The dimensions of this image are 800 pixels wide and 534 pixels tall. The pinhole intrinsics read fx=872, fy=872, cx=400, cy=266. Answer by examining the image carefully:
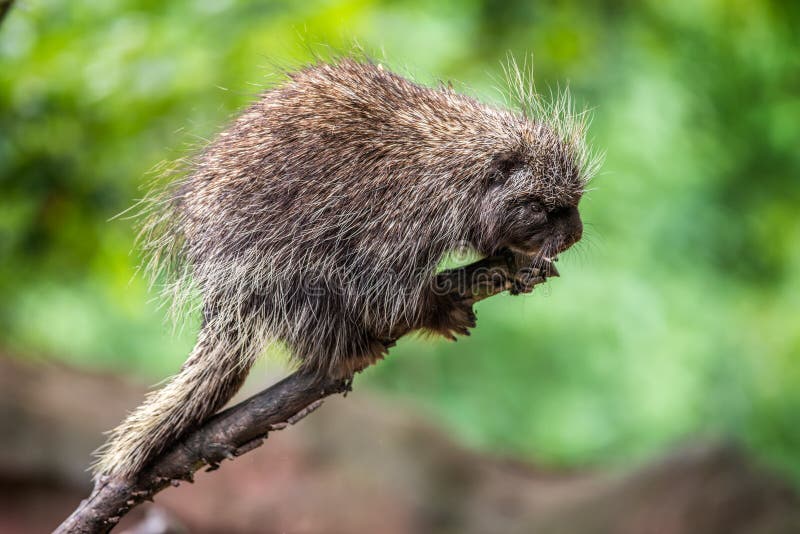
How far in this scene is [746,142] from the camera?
5.97 meters

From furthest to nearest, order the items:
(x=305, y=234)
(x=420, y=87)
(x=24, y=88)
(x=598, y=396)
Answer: (x=598, y=396) < (x=24, y=88) < (x=420, y=87) < (x=305, y=234)

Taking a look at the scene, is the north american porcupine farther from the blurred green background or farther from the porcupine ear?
the blurred green background

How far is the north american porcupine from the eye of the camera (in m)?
2.04

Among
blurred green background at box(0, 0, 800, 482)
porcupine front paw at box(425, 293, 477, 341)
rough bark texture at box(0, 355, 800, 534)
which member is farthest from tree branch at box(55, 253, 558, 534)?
rough bark texture at box(0, 355, 800, 534)

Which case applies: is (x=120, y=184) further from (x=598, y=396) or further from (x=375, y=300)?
(x=598, y=396)

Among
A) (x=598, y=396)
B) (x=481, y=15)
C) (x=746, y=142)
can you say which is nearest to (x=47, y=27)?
(x=481, y=15)

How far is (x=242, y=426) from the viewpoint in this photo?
2.08 metres

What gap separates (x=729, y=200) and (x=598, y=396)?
1.85m

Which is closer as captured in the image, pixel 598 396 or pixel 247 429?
pixel 247 429

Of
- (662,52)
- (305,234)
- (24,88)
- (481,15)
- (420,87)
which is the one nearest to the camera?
(305,234)

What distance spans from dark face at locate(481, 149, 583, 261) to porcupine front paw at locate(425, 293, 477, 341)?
17 centimetres

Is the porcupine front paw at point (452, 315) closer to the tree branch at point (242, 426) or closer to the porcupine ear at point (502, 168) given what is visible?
the tree branch at point (242, 426)

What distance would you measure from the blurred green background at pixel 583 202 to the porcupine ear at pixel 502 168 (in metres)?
0.68

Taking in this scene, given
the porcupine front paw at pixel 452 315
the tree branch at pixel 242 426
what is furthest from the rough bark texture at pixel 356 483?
the porcupine front paw at pixel 452 315
